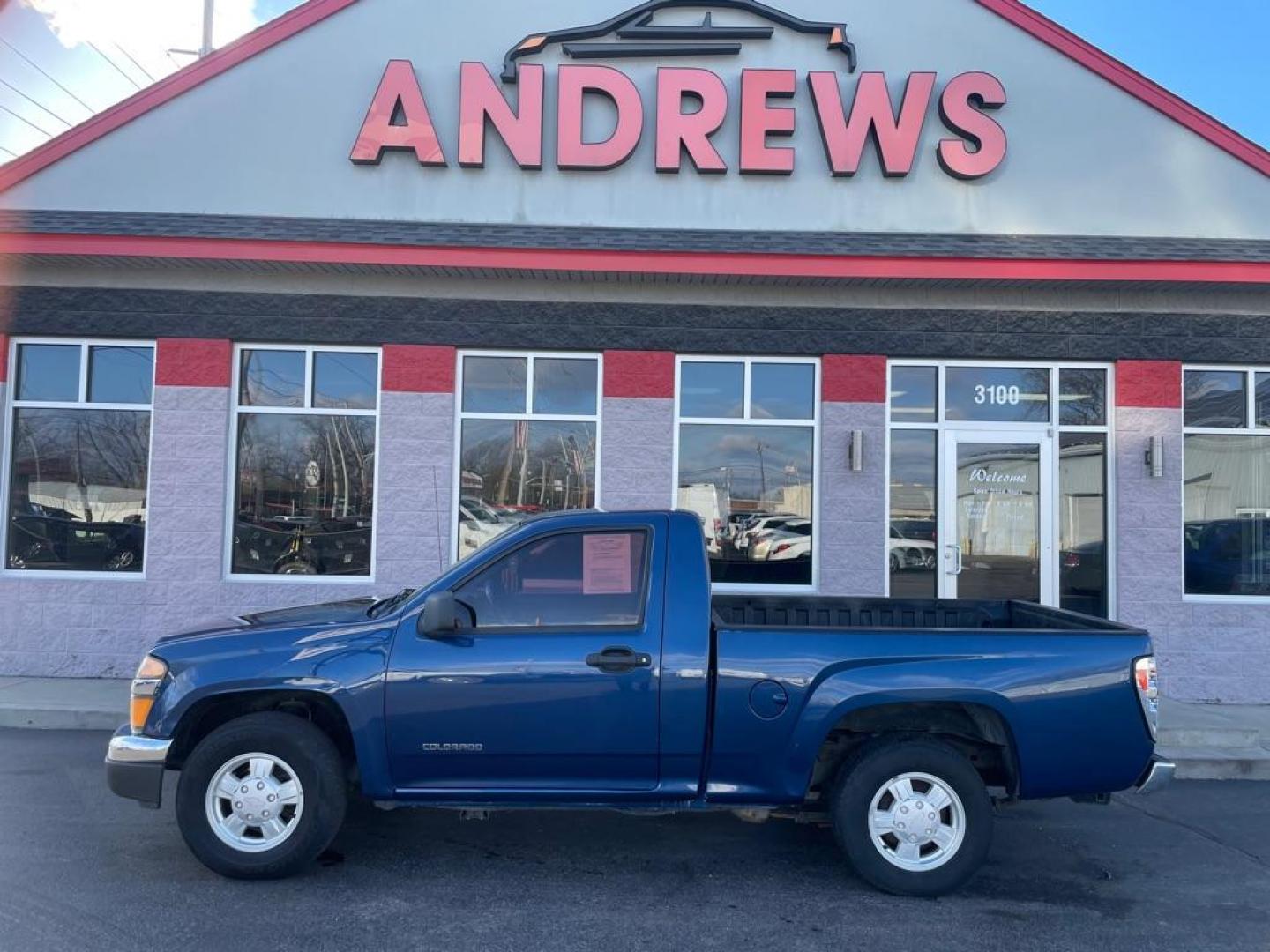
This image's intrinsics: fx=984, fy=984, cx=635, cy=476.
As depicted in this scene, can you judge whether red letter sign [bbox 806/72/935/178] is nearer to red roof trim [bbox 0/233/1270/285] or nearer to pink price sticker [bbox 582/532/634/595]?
red roof trim [bbox 0/233/1270/285]

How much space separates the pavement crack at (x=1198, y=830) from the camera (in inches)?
215

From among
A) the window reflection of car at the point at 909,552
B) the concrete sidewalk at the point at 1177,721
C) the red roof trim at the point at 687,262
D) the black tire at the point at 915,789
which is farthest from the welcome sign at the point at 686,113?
the black tire at the point at 915,789

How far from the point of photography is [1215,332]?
9414 mm

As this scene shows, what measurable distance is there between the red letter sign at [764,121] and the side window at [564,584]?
5655 millimetres

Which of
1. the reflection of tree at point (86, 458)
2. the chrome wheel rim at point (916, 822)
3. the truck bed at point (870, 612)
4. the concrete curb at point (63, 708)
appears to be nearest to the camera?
the chrome wheel rim at point (916, 822)

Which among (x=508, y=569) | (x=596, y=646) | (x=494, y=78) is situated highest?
(x=494, y=78)

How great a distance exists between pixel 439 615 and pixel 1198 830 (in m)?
4.76

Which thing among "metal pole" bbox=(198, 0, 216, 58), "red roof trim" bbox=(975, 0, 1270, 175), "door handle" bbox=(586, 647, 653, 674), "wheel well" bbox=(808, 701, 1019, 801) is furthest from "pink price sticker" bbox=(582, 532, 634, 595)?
"metal pole" bbox=(198, 0, 216, 58)

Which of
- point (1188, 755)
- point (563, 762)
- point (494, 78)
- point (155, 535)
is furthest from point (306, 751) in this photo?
point (494, 78)

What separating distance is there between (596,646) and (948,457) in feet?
19.1

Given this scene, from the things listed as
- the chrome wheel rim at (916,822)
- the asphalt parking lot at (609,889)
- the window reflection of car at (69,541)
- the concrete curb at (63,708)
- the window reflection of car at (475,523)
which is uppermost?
the window reflection of car at (475,523)

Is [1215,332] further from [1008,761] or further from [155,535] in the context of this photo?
[155,535]

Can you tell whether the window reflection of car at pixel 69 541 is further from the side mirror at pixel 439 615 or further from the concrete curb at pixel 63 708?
the side mirror at pixel 439 615

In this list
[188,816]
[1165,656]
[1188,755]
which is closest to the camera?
[188,816]
